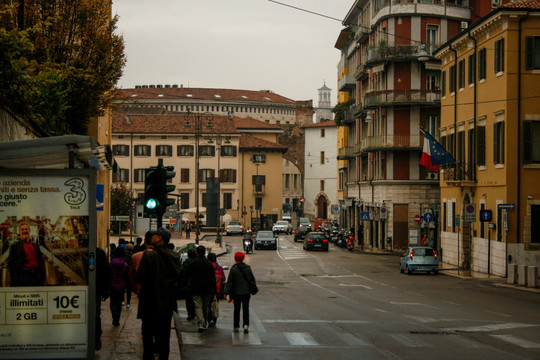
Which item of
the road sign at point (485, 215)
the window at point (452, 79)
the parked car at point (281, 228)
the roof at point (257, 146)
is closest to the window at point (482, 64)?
the window at point (452, 79)

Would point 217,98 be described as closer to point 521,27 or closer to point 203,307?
point 521,27

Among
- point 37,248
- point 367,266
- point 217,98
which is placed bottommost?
point 367,266

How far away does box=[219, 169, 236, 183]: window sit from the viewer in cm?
11019

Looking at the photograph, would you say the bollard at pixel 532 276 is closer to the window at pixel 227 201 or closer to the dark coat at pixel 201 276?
the dark coat at pixel 201 276

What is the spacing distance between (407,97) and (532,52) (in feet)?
83.1

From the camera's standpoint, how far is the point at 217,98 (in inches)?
6929

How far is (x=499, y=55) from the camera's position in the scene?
38.5 meters

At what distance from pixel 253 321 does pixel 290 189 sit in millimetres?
126190

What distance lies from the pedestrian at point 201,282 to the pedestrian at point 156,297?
540 centimetres

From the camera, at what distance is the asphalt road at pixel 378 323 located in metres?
15.0

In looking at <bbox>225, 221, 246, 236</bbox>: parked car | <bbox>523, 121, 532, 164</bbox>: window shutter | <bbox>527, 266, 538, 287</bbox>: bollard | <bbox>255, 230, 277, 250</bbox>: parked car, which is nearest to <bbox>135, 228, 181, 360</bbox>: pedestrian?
<bbox>527, 266, 538, 287</bbox>: bollard

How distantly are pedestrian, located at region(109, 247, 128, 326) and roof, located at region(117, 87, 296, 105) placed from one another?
484 feet

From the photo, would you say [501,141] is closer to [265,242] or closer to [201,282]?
[201,282]

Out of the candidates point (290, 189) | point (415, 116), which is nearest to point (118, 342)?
point (415, 116)
